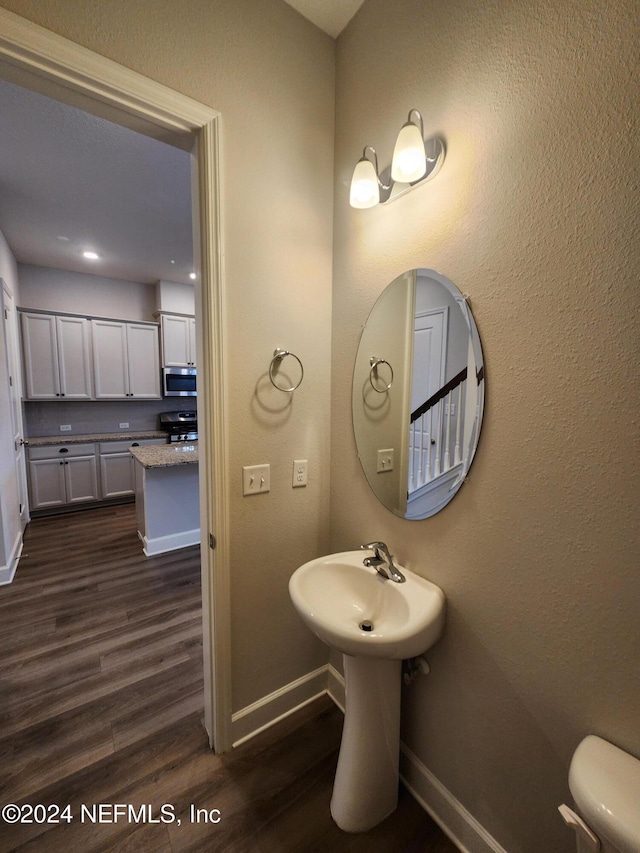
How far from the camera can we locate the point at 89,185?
244 centimetres

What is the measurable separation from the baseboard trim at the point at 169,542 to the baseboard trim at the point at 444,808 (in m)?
2.54

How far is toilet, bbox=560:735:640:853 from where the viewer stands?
594 millimetres

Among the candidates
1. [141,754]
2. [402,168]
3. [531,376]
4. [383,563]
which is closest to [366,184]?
[402,168]

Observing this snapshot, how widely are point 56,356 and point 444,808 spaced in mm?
5086

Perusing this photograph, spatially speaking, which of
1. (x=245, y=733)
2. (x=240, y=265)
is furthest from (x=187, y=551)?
(x=240, y=265)

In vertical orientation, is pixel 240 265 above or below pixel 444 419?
above

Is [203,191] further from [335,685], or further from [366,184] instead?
[335,685]

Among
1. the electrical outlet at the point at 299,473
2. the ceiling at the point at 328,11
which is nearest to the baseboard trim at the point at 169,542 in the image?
the electrical outlet at the point at 299,473

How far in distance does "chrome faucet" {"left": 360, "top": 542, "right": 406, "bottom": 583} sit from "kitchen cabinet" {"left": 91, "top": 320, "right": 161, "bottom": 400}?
438cm

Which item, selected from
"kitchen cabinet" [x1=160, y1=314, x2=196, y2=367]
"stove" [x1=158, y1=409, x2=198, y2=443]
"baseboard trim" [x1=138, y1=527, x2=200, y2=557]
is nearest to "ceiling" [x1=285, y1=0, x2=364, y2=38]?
"baseboard trim" [x1=138, y1=527, x2=200, y2=557]

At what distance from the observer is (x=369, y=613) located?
1.25 metres

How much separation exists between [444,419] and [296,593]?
756 mm

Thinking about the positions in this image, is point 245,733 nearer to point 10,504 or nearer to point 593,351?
point 593,351

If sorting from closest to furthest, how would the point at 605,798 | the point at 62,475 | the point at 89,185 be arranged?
1. the point at 605,798
2. the point at 89,185
3. the point at 62,475
